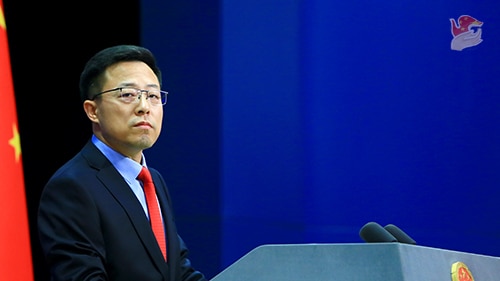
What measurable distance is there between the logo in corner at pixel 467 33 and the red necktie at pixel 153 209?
5.49 ft

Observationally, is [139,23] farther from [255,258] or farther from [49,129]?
[255,258]

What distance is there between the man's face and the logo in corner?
5.29ft

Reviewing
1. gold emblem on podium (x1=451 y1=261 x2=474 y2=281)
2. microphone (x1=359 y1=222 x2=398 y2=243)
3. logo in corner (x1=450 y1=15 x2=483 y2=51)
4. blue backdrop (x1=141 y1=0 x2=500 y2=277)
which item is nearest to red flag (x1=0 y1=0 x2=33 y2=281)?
microphone (x1=359 y1=222 x2=398 y2=243)

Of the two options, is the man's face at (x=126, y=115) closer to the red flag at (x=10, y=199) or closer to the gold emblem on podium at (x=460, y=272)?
the red flag at (x=10, y=199)

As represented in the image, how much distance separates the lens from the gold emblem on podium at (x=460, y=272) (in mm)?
1430

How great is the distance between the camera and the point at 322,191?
325cm

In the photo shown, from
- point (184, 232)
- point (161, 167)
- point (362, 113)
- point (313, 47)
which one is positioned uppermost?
point (313, 47)

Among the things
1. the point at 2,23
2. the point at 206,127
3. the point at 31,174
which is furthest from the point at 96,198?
the point at 206,127

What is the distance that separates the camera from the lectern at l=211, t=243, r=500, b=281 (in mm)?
1280

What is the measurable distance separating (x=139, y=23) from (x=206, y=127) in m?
0.54

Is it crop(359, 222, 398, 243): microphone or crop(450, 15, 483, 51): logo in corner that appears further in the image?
crop(450, 15, 483, 51): logo in corner

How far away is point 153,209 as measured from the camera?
1883mm

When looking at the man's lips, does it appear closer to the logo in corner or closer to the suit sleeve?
the suit sleeve

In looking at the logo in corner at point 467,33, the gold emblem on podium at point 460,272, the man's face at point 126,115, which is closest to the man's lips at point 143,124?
the man's face at point 126,115
